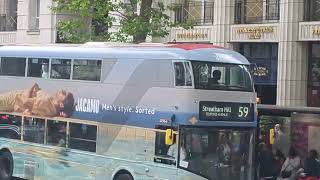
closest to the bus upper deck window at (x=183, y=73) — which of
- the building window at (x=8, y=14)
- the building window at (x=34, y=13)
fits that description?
the building window at (x=34, y=13)

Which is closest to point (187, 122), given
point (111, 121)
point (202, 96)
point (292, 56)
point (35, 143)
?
point (202, 96)

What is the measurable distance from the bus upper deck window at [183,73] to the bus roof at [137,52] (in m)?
0.15

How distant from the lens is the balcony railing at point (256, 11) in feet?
78.6

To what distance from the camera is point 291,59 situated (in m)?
23.1

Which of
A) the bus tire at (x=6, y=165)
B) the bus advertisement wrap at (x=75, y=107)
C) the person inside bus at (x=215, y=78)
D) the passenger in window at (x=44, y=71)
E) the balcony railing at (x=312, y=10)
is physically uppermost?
the balcony railing at (x=312, y=10)

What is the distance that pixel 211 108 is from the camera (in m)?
13.1

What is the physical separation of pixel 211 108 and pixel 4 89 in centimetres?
691

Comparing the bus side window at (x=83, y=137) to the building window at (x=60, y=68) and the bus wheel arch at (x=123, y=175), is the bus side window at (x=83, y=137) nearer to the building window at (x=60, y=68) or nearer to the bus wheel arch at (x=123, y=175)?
the bus wheel arch at (x=123, y=175)

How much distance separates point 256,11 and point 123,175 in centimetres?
1219

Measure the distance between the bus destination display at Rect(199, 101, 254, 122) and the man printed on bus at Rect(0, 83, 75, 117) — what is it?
3.84 meters

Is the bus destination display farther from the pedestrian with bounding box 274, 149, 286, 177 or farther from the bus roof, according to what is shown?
the pedestrian with bounding box 274, 149, 286, 177

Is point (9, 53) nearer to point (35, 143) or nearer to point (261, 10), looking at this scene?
point (35, 143)

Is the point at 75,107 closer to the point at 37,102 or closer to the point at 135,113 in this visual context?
the point at 37,102

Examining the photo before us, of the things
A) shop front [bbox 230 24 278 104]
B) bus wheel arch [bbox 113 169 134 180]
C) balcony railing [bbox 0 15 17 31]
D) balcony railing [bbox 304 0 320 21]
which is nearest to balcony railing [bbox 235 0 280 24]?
shop front [bbox 230 24 278 104]
